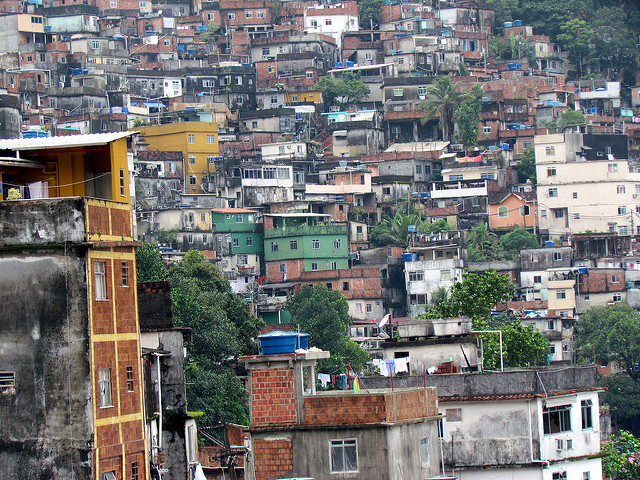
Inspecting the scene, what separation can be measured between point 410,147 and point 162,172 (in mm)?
18562

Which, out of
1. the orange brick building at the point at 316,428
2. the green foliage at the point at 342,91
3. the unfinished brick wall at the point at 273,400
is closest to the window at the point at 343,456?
the orange brick building at the point at 316,428

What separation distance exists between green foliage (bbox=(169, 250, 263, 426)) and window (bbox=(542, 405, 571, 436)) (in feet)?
60.8

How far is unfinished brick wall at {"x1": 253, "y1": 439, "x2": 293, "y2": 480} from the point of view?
2377 cm

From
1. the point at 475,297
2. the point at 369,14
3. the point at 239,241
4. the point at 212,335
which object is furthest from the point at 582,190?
the point at 475,297

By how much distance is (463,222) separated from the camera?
91938 mm

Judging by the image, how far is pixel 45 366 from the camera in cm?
2350

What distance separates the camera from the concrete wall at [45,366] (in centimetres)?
2334

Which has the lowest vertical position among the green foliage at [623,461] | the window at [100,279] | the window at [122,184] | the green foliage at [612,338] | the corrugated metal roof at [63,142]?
the green foliage at [623,461]

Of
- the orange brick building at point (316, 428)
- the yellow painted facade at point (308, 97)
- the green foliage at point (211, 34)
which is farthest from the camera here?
the green foliage at point (211, 34)

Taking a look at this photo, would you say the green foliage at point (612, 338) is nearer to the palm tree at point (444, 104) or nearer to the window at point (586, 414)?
the palm tree at point (444, 104)

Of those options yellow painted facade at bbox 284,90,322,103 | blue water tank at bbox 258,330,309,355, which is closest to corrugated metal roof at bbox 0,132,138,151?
blue water tank at bbox 258,330,309,355

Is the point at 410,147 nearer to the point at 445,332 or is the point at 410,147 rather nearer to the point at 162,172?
the point at 162,172

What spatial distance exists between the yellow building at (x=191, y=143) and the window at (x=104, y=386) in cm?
6801

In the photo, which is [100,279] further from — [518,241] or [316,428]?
[518,241]
